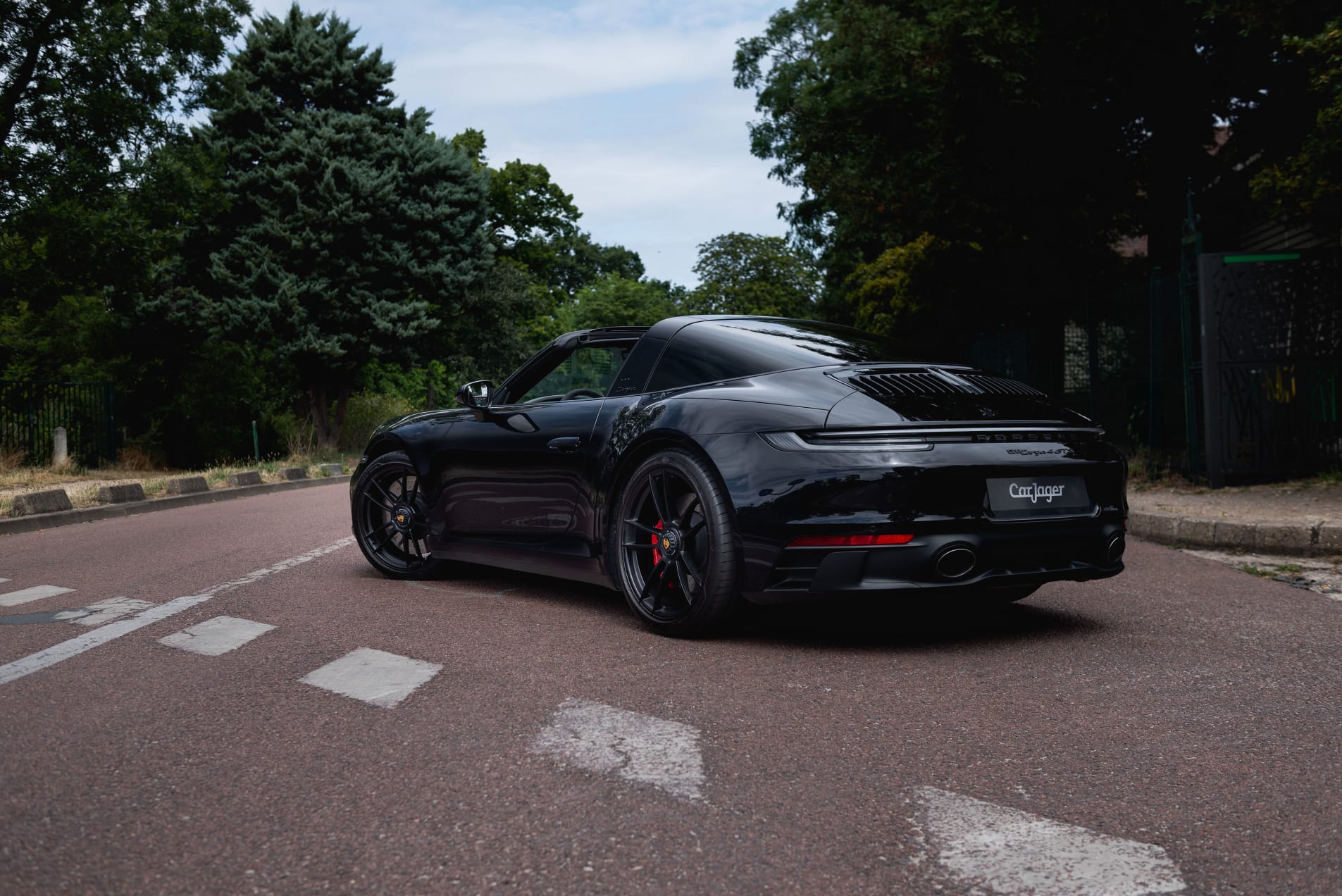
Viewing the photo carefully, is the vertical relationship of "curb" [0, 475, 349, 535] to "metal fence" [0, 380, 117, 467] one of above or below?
below

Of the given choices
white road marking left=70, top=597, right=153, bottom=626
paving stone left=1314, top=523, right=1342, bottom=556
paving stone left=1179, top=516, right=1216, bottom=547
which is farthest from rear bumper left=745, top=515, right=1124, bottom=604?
paving stone left=1179, top=516, right=1216, bottom=547

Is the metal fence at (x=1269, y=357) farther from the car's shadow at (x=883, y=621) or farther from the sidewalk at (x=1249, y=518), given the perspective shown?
the car's shadow at (x=883, y=621)

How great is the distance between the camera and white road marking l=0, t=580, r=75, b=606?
6.35 meters

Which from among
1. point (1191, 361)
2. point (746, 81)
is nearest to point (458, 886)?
point (1191, 361)

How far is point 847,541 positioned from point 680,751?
50.1 inches

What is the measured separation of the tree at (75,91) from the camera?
858 inches

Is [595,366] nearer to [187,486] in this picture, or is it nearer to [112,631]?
[112,631]

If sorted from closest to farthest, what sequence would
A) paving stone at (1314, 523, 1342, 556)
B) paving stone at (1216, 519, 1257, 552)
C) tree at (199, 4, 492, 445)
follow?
1. paving stone at (1314, 523, 1342, 556)
2. paving stone at (1216, 519, 1257, 552)
3. tree at (199, 4, 492, 445)

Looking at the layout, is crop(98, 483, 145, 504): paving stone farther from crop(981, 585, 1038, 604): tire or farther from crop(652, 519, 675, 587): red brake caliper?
crop(981, 585, 1038, 604): tire

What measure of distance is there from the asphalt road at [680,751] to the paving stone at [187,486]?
1006 centimetres

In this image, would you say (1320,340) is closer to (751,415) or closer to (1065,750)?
(751,415)

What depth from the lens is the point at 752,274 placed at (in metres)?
63.5

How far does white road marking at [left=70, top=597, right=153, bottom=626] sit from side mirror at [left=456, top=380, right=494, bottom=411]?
1835 mm

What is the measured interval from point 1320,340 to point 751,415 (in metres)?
7.92
